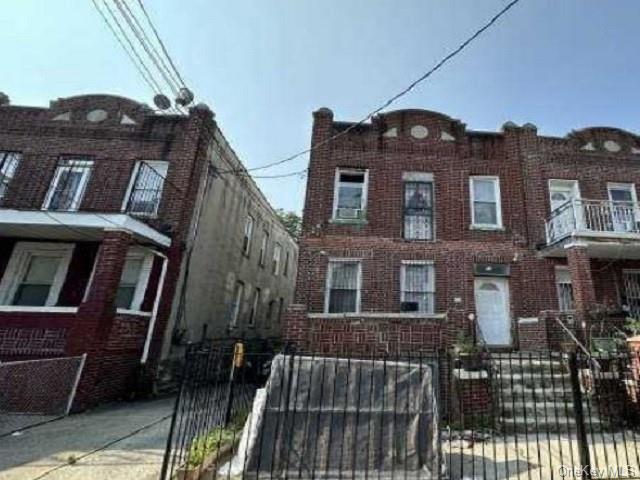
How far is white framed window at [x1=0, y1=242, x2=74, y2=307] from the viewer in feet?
37.1

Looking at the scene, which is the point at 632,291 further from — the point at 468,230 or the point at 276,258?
the point at 276,258

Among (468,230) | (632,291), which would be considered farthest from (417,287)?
(632,291)

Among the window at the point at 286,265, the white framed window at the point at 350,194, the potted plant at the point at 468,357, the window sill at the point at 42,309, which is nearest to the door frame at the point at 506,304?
the potted plant at the point at 468,357

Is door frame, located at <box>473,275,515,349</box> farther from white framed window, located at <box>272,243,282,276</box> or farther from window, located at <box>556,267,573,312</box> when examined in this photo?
white framed window, located at <box>272,243,282,276</box>

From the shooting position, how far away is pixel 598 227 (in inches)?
477

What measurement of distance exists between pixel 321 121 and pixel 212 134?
391 centimetres

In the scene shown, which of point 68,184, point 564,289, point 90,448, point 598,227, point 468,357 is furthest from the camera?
point 68,184

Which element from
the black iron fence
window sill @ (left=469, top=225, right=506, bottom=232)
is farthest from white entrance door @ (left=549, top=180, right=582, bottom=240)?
the black iron fence

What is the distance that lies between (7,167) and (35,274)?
3958 millimetres

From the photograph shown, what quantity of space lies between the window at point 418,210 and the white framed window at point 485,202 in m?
1.41

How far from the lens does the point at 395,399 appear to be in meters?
4.76

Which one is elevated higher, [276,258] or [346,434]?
[276,258]

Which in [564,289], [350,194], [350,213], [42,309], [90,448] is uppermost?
[350,194]

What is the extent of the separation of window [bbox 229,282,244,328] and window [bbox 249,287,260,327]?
1471 millimetres
